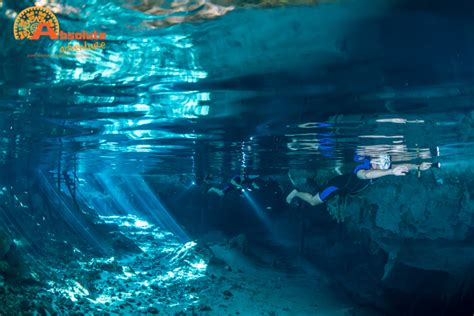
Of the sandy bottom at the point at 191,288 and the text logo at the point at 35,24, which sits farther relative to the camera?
the sandy bottom at the point at 191,288

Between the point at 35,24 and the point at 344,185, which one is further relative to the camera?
the point at 344,185

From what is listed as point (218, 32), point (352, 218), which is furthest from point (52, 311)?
point (352, 218)

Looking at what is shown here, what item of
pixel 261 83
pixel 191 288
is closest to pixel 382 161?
pixel 191 288

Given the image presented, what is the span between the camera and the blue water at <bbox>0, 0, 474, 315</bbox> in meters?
7.01

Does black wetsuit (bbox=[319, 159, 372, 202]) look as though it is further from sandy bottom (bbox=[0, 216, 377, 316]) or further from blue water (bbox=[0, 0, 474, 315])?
sandy bottom (bbox=[0, 216, 377, 316])

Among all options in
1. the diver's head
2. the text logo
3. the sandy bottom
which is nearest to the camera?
the text logo

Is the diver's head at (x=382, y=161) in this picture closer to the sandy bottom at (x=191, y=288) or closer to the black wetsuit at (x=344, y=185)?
the sandy bottom at (x=191, y=288)

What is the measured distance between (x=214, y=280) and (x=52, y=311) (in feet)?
27.5

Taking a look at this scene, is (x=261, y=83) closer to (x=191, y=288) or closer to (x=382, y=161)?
(x=191, y=288)

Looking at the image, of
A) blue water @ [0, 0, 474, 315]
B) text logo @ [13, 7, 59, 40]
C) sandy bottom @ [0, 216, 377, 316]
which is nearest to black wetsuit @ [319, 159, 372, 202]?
blue water @ [0, 0, 474, 315]

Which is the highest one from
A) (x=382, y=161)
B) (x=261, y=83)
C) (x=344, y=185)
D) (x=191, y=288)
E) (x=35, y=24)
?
(x=35, y=24)

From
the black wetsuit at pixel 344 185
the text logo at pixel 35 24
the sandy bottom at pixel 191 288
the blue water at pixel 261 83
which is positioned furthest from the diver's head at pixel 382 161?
the text logo at pixel 35 24

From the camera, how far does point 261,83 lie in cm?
1062

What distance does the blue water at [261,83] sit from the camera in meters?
7.01
